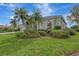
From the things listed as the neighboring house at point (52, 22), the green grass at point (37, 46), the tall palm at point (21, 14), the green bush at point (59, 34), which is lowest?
the green grass at point (37, 46)

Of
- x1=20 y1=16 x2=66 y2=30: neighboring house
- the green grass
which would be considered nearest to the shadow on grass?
the green grass

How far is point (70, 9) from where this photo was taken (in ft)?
7.84

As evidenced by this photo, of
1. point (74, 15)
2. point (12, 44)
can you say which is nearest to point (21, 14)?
point (12, 44)

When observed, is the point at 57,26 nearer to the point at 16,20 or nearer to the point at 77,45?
the point at 77,45

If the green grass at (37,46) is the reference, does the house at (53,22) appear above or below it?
above

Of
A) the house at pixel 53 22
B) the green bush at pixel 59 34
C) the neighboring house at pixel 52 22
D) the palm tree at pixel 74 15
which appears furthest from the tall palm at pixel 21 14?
the palm tree at pixel 74 15

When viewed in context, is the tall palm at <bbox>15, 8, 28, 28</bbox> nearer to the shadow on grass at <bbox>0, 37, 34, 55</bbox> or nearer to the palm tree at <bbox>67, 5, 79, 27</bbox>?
the shadow on grass at <bbox>0, 37, 34, 55</bbox>

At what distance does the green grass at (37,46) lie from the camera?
7.68ft

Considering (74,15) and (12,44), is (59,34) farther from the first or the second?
(12,44)

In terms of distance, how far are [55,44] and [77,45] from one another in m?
0.24

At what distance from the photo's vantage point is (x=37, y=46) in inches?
93.2

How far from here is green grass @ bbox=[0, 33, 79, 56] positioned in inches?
92.1

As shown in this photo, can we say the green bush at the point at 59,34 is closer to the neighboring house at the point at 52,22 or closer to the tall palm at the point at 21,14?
the neighboring house at the point at 52,22

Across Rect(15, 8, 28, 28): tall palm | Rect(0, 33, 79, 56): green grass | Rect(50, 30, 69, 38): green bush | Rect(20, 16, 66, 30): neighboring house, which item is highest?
Rect(15, 8, 28, 28): tall palm
